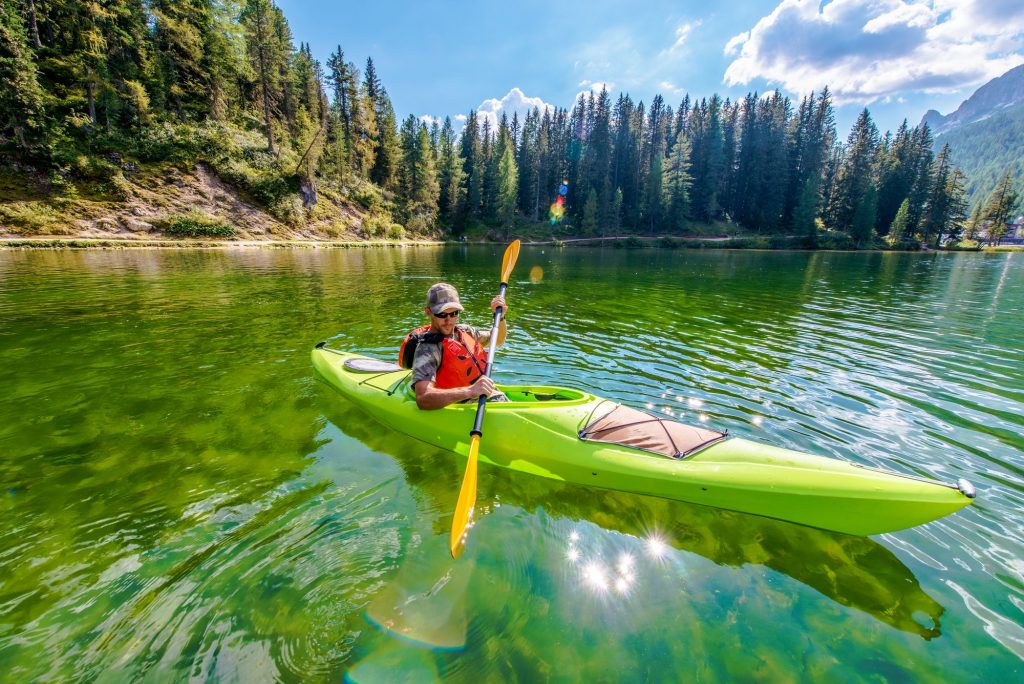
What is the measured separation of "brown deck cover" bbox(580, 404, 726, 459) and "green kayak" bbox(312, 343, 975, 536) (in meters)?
0.01

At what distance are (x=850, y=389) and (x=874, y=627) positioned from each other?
544cm

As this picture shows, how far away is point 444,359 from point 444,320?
0.53m

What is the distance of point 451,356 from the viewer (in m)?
5.33

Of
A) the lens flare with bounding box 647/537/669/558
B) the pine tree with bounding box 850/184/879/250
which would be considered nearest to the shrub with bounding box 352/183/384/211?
Result: the lens flare with bounding box 647/537/669/558

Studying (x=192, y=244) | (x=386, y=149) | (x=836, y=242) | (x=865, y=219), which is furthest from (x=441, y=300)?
(x=865, y=219)

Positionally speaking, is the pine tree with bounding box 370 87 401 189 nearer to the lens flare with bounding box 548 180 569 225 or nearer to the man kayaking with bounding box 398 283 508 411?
the lens flare with bounding box 548 180 569 225

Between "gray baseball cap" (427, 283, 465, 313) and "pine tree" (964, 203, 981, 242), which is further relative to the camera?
"pine tree" (964, 203, 981, 242)

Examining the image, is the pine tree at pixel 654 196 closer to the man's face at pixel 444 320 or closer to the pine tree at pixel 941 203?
the pine tree at pixel 941 203

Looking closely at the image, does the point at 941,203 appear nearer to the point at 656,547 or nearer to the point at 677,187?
the point at 677,187

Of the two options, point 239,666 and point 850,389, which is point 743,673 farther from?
point 850,389

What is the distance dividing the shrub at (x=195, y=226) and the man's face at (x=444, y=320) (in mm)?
40109

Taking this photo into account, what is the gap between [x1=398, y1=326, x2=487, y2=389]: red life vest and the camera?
17.4 feet

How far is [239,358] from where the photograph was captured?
28.2ft

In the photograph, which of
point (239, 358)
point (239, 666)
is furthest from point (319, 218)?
point (239, 666)
